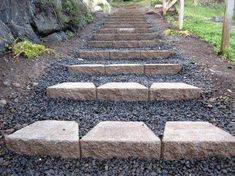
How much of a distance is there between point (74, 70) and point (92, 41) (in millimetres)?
1796

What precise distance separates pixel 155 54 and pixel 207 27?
139 inches

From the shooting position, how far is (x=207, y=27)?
7.26 meters

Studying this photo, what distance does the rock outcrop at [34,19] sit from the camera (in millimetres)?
3767

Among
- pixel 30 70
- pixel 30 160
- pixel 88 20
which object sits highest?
pixel 88 20

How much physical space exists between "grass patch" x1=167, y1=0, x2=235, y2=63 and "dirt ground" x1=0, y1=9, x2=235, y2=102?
11.7 inches

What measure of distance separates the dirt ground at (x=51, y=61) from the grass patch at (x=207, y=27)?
0.30 metres

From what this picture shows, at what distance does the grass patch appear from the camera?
16.0ft

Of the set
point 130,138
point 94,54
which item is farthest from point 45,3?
point 130,138

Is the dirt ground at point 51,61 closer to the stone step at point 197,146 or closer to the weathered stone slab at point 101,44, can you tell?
the weathered stone slab at point 101,44

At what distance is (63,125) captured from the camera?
2.21 meters

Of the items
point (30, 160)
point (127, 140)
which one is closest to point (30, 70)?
point (30, 160)

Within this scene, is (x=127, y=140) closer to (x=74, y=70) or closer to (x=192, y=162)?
(x=192, y=162)

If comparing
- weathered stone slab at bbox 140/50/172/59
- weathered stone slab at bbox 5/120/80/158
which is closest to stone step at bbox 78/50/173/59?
weathered stone slab at bbox 140/50/172/59

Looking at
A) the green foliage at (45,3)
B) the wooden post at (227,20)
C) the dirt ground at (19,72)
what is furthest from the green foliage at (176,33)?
the dirt ground at (19,72)
